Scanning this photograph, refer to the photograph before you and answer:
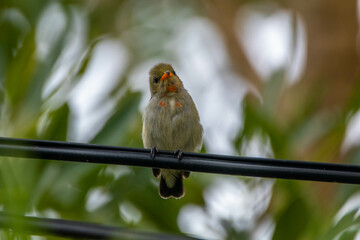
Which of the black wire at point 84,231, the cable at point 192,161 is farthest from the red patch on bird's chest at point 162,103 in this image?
the black wire at point 84,231

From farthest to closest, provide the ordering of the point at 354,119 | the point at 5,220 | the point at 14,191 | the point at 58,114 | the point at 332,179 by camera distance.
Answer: the point at 354,119, the point at 58,114, the point at 14,191, the point at 5,220, the point at 332,179

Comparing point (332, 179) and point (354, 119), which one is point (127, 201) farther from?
point (332, 179)

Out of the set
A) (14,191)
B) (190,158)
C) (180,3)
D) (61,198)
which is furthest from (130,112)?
(180,3)

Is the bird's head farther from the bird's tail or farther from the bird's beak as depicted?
the bird's tail

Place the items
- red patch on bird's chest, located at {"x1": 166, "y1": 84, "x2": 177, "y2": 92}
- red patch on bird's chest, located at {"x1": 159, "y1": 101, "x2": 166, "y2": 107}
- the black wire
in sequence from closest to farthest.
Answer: the black wire, red patch on bird's chest, located at {"x1": 159, "y1": 101, "x2": 166, "y2": 107}, red patch on bird's chest, located at {"x1": 166, "y1": 84, "x2": 177, "y2": 92}

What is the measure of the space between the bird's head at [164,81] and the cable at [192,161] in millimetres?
2361

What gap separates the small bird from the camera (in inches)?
234

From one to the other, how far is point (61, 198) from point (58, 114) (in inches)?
32.7

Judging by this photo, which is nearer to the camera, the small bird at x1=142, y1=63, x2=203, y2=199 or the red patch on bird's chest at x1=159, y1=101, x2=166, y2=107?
the small bird at x1=142, y1=63, x2=203, y2=199

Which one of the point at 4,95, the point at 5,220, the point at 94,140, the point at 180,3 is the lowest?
the point at 5,220

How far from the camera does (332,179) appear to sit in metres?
3.51

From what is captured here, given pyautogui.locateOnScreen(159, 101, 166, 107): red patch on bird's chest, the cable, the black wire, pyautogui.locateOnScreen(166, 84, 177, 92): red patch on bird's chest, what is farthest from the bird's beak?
the black wire

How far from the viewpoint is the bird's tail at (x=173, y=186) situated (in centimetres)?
636

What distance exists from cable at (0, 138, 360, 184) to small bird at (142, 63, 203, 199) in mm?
1881
